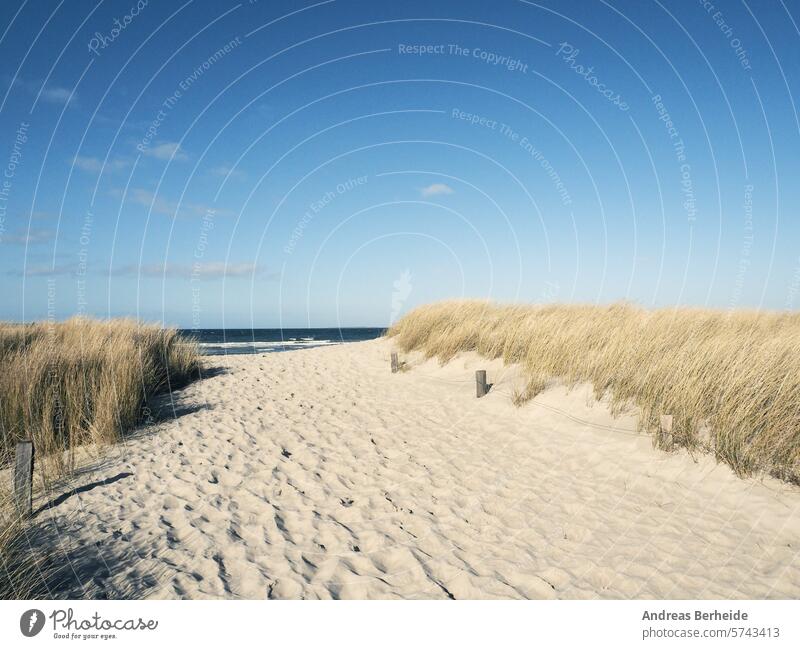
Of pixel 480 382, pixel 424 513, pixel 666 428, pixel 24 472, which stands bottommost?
pixel 424 513

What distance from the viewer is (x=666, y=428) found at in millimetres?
6262

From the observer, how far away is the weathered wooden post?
6.27 meters

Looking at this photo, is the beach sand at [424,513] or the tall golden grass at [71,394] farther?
the tall golden grass at [71,394]

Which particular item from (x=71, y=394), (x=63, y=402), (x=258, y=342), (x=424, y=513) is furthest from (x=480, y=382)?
(x=258, y=342)

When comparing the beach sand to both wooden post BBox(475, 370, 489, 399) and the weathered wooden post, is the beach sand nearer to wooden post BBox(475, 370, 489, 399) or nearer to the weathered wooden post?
the weathered wooden post

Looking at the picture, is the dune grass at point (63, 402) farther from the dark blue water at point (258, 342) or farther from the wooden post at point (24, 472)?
the dark blue water at point (258, 342)

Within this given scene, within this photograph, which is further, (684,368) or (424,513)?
(684,368)

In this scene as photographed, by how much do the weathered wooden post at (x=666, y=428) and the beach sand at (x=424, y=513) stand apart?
20cm

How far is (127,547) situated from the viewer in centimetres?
435

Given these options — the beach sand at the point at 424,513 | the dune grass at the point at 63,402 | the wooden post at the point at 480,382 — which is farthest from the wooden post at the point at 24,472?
the wooden post at the point at 480,382

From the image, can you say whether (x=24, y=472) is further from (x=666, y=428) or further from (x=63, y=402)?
(x=666, y=428)

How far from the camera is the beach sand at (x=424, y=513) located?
3.99 m

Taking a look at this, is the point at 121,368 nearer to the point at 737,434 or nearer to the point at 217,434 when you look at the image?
the point at 217,434

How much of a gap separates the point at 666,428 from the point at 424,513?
348 cm
